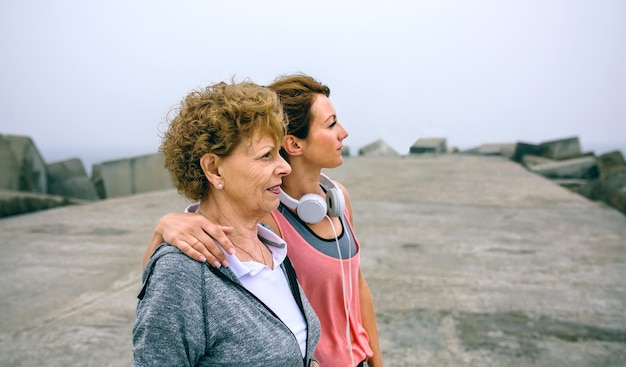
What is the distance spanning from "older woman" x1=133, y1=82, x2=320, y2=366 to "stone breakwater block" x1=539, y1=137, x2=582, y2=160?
15231 millimetres

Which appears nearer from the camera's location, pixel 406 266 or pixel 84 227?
pixel 406 266

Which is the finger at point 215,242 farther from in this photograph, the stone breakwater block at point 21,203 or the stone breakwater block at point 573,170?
the stone breakwater block at point 573,170

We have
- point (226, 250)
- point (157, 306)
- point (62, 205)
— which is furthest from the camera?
point (62, 205)

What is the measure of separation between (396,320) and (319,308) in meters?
1.98

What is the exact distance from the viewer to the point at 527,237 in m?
5.81

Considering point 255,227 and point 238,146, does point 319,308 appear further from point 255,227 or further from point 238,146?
point 238,146

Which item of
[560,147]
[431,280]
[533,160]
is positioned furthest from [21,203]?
[560,147]

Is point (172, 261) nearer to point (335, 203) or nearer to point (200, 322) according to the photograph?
point (200, 322)

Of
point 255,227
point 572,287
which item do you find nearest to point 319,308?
point 255,227

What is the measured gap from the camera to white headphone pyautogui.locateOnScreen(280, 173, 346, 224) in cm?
177

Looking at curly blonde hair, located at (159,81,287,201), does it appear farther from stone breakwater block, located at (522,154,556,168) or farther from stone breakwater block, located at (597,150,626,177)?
stone breakwater block, located at (522,154,556,168)

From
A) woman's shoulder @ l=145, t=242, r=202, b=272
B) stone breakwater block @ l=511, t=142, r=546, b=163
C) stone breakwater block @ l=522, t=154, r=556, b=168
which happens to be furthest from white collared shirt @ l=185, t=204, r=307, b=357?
stone breakwater block @ l=511, t=142, r=546, b=163

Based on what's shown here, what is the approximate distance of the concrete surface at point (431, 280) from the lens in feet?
10.7

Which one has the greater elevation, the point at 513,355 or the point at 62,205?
the point at 513,355
